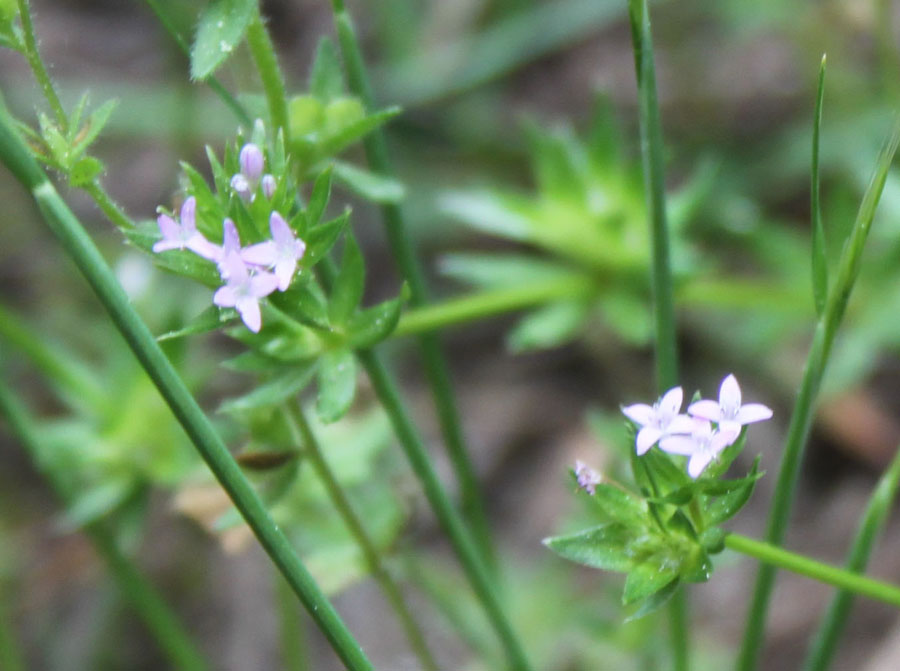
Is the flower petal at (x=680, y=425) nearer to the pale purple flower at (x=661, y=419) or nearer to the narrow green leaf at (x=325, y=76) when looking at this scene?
the pale purple flower at (x=661, y=419)

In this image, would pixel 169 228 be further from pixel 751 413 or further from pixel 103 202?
pixel 751 413

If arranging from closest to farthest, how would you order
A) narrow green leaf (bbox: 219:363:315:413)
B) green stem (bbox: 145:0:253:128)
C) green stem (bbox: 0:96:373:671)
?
green stem (bbox: 0:96:373:671)
green stem (bbox: 145:0:253:128)
narrow green leaf (bbox: 219:363:315:413)

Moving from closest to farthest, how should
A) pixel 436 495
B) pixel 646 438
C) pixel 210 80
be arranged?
pixel 646 438
pixel 210 80
pixel 436 495

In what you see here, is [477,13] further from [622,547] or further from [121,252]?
[622,547]

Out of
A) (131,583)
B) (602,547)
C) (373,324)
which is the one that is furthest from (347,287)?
(131,583)

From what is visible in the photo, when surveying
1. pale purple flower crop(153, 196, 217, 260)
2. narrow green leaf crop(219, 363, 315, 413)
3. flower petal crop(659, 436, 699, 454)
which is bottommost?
flower petal crop(659, 436, 699, 454)

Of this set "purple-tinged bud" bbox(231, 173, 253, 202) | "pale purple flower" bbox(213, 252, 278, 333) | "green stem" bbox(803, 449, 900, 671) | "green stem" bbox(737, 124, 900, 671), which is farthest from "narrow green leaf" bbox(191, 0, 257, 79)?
"green stem" bbox(803, 449, 900, 671)

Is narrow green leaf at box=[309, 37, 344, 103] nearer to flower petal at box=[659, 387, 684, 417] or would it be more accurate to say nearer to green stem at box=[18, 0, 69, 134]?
green stem at box=[18, 0, 69, 134]

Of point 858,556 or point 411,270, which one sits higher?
point 411,270
